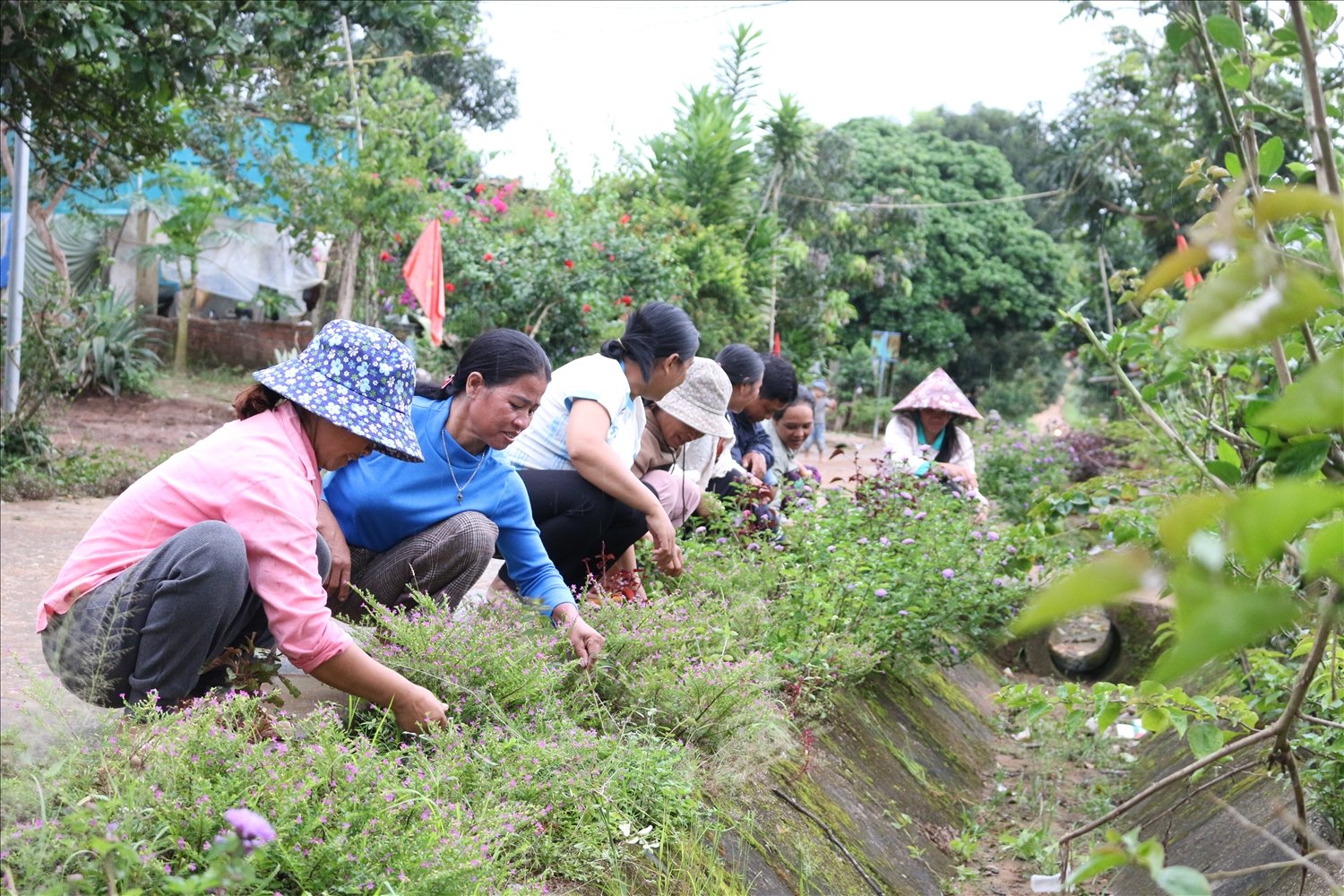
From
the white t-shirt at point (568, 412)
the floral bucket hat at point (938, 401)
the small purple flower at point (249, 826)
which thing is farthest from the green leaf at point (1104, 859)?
the floral bucket hat at point (938, 401)

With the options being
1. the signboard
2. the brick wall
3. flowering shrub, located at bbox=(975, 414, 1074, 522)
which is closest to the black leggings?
flowering shrub, located at bbox=(975, 414, 1074, 522)

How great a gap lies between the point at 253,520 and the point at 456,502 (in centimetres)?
108

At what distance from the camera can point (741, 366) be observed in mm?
6145

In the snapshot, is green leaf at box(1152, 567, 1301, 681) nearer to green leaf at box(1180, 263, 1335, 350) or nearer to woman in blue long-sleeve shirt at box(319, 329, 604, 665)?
green leaf at box(1180, 263, 1335, 350)

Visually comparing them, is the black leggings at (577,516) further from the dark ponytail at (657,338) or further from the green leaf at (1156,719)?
the green leaf at (1156,719)

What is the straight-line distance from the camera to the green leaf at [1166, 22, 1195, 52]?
207cm

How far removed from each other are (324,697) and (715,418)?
229cm

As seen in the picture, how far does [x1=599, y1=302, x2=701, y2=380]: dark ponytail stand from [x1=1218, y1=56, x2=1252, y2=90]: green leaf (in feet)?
8.64

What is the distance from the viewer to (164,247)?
62.1 ft

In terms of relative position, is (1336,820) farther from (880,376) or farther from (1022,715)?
(880,376)

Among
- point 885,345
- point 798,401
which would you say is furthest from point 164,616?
point 885,345

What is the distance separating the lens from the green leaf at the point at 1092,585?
1.65 feet

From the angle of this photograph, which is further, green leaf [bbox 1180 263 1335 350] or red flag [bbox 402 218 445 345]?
red flag [bbox 402 218 445 345]

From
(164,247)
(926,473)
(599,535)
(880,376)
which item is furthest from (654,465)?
(880,376)
